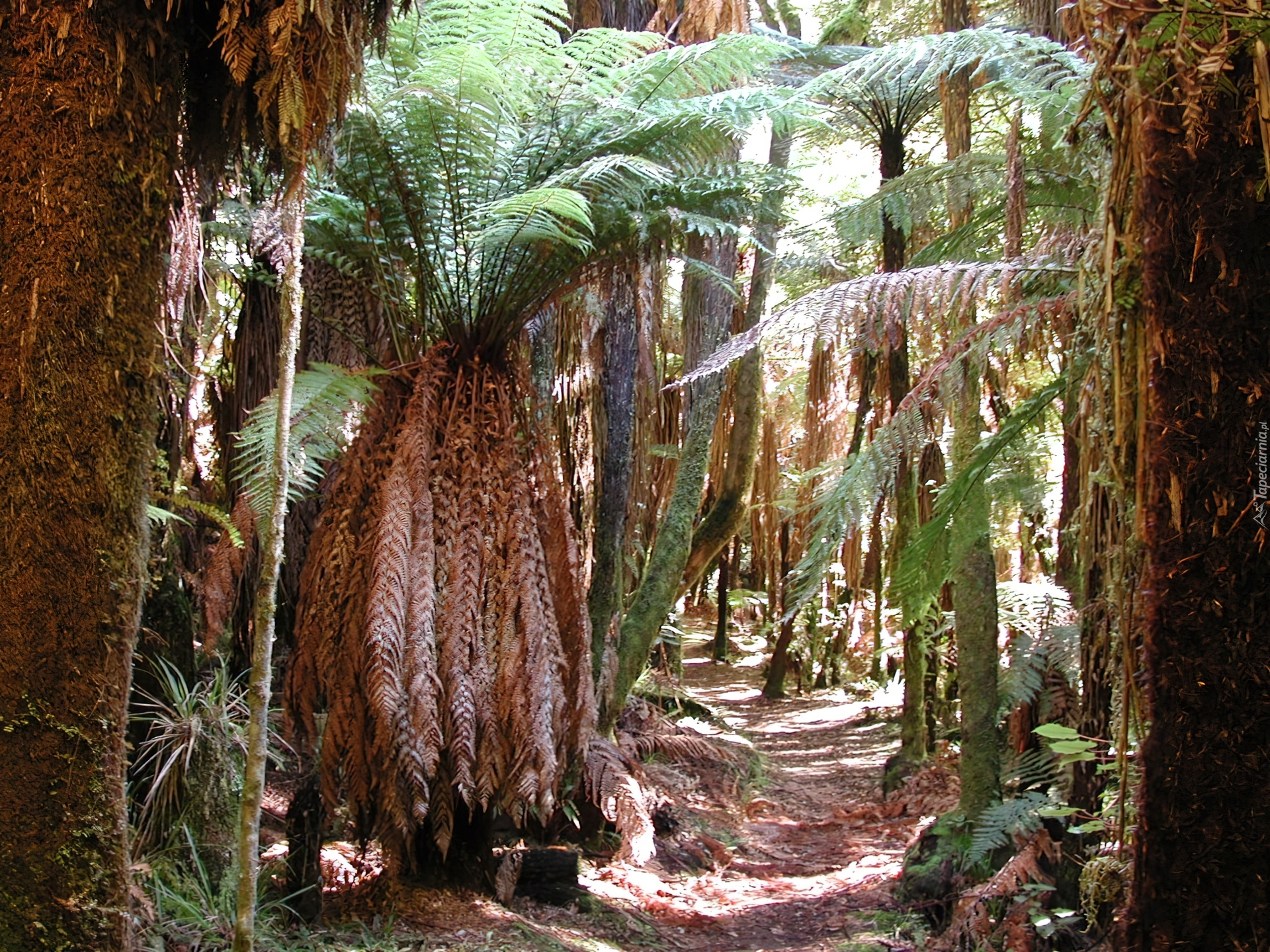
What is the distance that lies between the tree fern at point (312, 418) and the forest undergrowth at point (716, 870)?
1444 millimetres

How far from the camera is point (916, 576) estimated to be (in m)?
3.21

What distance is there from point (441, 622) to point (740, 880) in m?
2.67

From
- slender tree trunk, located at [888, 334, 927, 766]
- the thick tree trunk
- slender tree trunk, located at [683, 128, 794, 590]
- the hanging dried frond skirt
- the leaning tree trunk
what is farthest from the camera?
slender tree trunk, located at [683, 128, 794, 590]

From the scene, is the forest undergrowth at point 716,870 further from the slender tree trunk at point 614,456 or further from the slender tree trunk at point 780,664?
the slender tree trunk at point 780,664

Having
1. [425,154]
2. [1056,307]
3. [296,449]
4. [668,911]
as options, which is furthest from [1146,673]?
[668,911]

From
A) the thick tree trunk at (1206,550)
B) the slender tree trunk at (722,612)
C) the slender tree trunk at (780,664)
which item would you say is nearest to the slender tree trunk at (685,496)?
the thick tree trunk at (1206,550)

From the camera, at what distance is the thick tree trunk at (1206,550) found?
139 cm

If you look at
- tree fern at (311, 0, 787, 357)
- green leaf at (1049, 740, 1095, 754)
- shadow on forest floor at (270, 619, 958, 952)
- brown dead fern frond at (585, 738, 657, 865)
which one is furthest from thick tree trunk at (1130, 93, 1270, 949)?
brown dead fern frond at (585, 738, 657, 865)

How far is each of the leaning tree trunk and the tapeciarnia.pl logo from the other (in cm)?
196

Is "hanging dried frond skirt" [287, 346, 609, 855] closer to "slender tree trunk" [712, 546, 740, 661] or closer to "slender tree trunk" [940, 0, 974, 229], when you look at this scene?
"slender tree trunk" [940, 0, 974, 229]

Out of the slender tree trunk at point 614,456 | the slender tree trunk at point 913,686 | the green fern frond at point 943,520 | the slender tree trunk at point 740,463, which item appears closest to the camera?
the green fern frond at point 943,520

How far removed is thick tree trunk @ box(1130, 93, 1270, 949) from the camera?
1388 mm

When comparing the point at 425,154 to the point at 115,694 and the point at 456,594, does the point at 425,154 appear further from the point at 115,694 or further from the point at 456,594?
the point at 115,694

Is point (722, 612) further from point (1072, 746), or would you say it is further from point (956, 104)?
point (1072, 746)
